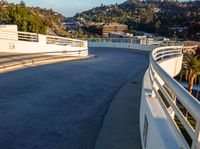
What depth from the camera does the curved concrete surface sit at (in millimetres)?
4629

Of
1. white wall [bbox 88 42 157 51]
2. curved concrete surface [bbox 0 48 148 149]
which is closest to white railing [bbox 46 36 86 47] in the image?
white wall [bbox 88 42 157 51]

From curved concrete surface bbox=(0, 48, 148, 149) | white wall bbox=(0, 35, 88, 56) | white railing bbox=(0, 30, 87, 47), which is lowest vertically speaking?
curved concrete surface bbox=(0, 48, 148, 149)

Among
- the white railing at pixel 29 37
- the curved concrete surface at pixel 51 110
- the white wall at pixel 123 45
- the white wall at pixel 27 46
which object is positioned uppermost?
the white railing at pixel 29 37

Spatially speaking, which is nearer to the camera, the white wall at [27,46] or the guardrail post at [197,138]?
the guardrail post at [197,138]

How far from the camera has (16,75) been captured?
1010 centimetres

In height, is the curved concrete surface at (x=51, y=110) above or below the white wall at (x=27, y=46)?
below

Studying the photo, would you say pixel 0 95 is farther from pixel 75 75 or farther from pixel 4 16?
pixel 4 16

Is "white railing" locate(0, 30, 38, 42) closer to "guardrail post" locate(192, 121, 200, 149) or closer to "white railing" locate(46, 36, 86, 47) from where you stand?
"white railing" locate(46, 36, 86, 47)

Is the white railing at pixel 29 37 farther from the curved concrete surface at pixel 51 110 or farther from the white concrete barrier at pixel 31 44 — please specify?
the curved concrete surface at pixel 51 110

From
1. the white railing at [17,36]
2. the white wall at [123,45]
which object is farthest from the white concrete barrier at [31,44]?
the white wall at [123,45]

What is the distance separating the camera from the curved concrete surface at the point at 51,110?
4629 millimetres

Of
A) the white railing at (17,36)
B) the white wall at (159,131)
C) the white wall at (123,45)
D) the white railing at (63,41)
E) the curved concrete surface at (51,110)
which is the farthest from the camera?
the white wall at (123,45)

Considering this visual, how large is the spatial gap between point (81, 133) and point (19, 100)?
2.46 m

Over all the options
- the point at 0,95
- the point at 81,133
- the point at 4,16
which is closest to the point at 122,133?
the point at 81,133
